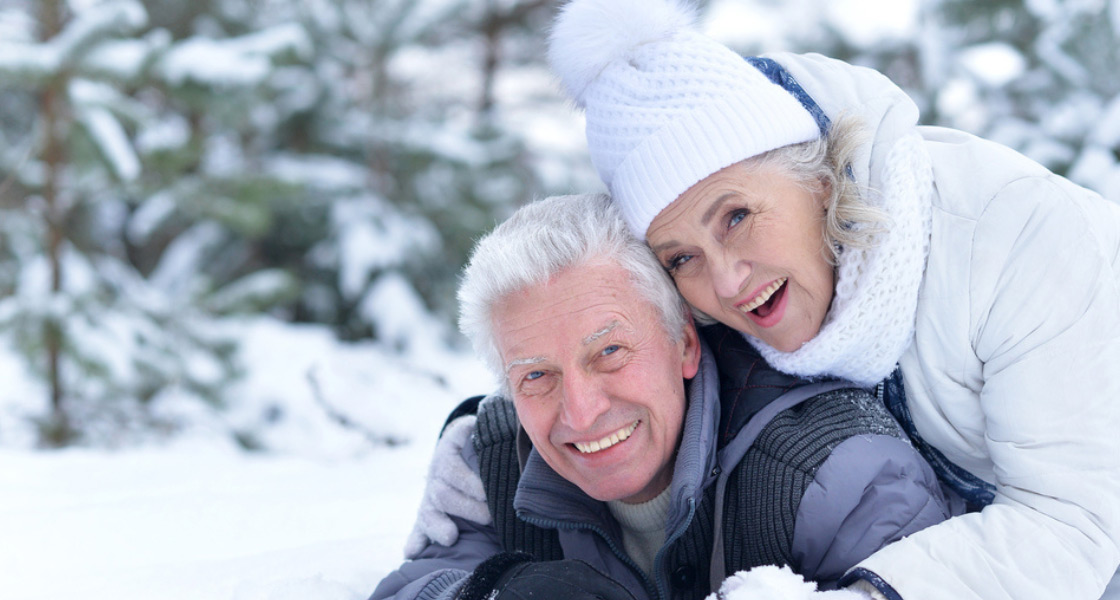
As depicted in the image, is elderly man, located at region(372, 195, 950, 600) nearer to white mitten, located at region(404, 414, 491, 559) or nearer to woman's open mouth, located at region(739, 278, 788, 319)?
white mitten, located at region(404, 414, 491, 559)

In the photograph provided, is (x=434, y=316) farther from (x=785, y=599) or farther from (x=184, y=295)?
(x=785, y=599)

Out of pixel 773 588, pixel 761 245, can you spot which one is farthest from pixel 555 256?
pixel 773 588

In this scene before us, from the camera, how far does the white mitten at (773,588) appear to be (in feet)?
5.15

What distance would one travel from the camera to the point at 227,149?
8445 mm

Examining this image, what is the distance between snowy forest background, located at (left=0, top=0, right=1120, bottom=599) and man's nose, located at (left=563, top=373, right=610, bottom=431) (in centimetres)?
68

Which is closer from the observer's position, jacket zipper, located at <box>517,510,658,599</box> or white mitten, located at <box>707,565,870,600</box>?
white mitten, located at <box>707,565,870,600</box>

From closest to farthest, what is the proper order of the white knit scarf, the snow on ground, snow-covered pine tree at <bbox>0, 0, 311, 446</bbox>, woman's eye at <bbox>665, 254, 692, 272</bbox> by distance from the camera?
the white knit scarf
woman's eye at <bbox>665, 254, 692, 272</bbox>
the snow on ground
snow-covered pine tree at <bbox>0, 0, 311, 446</bbox>

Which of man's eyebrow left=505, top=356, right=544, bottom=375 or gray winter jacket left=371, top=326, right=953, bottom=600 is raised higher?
man's eyebrow left=505, top=356, right=544, bottom=375

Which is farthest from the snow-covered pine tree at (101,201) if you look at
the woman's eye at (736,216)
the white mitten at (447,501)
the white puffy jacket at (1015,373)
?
the white puffy jacket at (1015,373)

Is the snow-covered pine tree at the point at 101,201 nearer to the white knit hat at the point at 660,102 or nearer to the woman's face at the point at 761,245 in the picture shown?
the white knit hat at the point at 660,102

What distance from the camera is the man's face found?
6.48ft

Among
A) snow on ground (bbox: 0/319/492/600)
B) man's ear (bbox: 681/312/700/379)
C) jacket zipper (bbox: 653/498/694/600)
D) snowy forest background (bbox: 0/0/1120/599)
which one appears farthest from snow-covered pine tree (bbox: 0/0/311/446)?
jacket zipper (bbox: 653/498/694/600)

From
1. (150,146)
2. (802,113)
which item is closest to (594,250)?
(802,113)

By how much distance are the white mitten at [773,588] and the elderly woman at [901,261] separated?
0.09 metres
